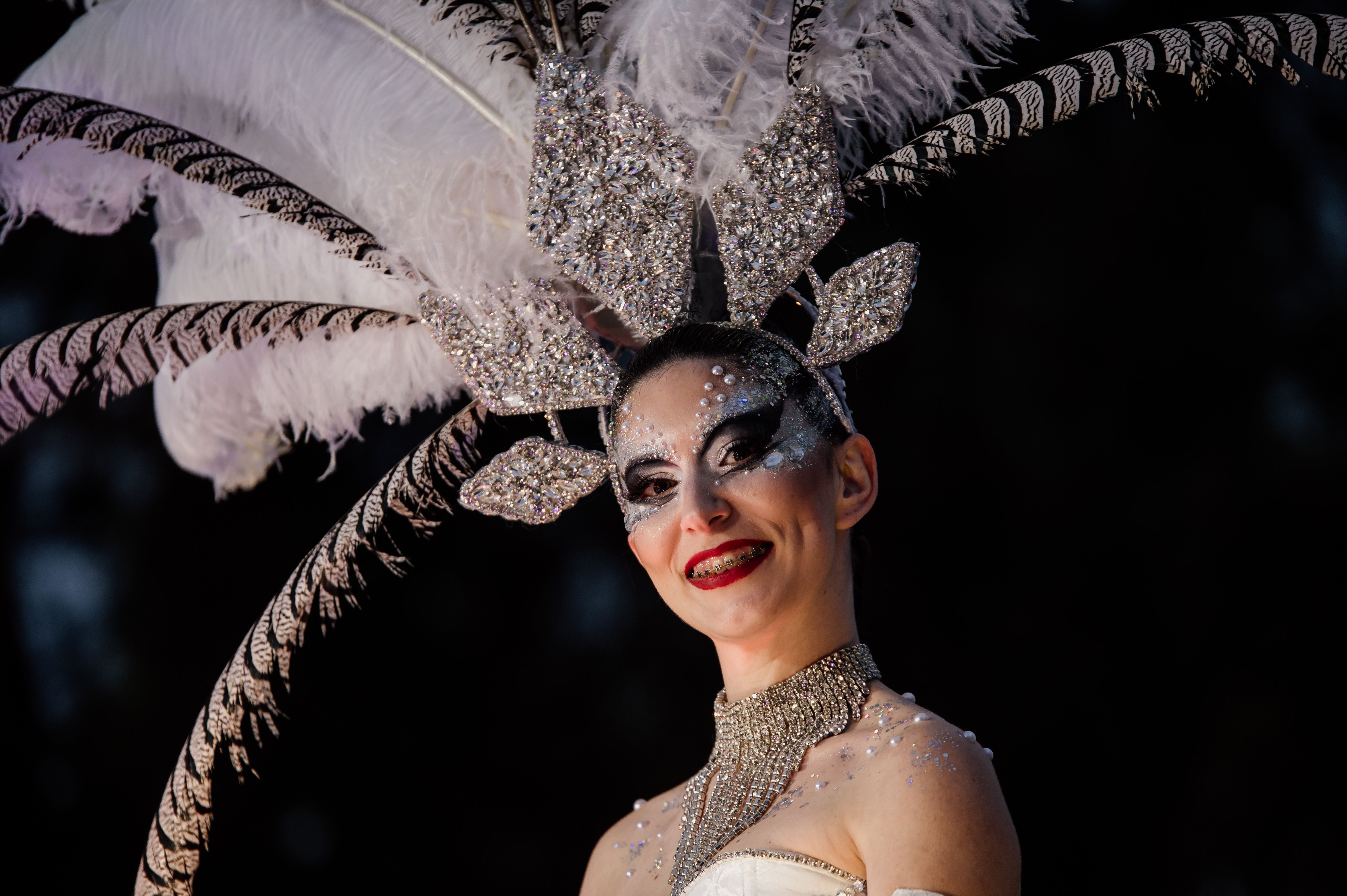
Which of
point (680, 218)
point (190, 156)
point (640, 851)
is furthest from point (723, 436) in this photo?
point (190, 156)

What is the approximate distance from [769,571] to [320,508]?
1441 millimetres

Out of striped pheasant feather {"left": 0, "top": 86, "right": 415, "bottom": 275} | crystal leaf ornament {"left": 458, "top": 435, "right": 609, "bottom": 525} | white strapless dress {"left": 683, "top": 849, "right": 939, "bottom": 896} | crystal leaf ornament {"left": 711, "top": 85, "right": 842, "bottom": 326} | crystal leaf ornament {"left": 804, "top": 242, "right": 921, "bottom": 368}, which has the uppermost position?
striped pheasant feather {"left": 0, "top": 86, "right": 415, "bottom": 275}

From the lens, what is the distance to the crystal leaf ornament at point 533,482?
1996 mm

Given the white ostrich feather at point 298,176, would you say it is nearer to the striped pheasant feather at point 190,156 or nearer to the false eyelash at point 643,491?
the striped pheasant feather at point 190,156

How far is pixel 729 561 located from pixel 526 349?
21.1 inches

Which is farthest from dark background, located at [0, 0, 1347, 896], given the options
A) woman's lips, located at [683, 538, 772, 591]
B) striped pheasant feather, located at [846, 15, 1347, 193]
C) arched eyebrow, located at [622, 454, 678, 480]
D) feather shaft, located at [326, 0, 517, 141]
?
feather shaft, located at [326, 0, 517, 141]

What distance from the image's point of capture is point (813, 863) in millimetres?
1517

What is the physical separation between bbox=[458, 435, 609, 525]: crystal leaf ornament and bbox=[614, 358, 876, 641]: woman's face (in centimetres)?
18

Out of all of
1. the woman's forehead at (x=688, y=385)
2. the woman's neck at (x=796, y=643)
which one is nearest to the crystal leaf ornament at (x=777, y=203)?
the woman's forehead at (x=688, y=385)

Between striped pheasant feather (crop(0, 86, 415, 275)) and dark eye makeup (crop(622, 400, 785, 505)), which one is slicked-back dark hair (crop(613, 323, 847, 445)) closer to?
dark eye makeup (crop(622, 400, 785, 505))

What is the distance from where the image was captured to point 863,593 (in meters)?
2.12

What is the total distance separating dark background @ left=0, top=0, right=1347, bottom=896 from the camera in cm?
216

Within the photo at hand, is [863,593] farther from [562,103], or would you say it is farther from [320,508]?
[320,508]

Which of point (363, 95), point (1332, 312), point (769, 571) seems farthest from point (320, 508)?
point (1332, 312)
